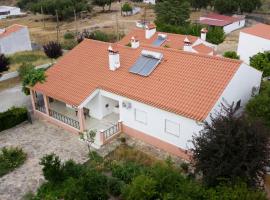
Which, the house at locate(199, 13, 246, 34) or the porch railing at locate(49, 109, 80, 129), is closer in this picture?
the porch railing at locate(49, 109, 80, 129)

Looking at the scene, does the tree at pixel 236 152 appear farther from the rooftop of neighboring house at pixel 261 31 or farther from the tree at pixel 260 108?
the rooftop of neighboring house at pixel 261 31

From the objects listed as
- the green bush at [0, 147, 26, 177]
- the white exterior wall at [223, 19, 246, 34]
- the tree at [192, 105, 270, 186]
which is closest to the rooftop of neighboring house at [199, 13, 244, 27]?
the white exterior wall at [223, 19, 246, 34]

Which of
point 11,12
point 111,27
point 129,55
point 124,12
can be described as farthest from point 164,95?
point 11,12

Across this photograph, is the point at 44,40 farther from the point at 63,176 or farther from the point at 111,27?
the point at 63,176

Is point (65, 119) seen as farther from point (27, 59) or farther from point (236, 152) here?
point (27, 59)

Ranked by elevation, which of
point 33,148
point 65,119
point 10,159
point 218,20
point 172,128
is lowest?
point 218,20

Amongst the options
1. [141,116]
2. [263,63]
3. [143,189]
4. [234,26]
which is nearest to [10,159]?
[141,116]

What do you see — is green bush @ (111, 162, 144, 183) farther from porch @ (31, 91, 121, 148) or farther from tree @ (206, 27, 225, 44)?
tree @ (206, 27, 225, 44)
